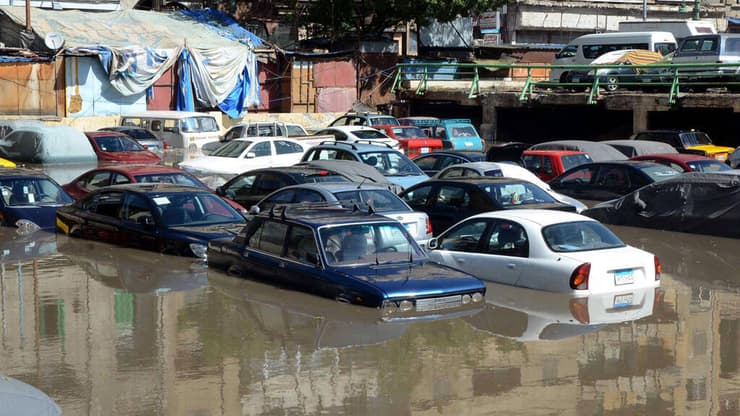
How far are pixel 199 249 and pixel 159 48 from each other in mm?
28720

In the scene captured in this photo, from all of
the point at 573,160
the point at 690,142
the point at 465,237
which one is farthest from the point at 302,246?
the point at 690,142

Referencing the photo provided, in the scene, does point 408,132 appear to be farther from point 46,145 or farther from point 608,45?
point 608,45

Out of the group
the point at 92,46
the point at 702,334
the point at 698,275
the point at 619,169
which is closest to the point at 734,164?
the point at 619,169

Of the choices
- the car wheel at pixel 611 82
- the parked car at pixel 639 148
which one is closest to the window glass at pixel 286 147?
the parked car at pixel 639 148

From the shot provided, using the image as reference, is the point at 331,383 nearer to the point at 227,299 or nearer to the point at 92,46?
the point at 227,299

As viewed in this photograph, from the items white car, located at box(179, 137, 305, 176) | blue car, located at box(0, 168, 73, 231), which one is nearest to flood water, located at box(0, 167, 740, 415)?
blue car, located at box(0, 168, 73, 231)

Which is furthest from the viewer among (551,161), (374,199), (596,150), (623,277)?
(596,150)

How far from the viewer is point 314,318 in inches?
501

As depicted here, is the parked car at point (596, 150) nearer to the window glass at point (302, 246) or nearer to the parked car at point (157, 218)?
the parked car at point (157, 218)

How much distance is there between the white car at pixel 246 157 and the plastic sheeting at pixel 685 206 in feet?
33.7

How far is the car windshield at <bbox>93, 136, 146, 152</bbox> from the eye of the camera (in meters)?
32.6

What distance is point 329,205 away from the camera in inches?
597

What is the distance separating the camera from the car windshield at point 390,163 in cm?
2306

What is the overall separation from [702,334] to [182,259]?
25.6 feet
